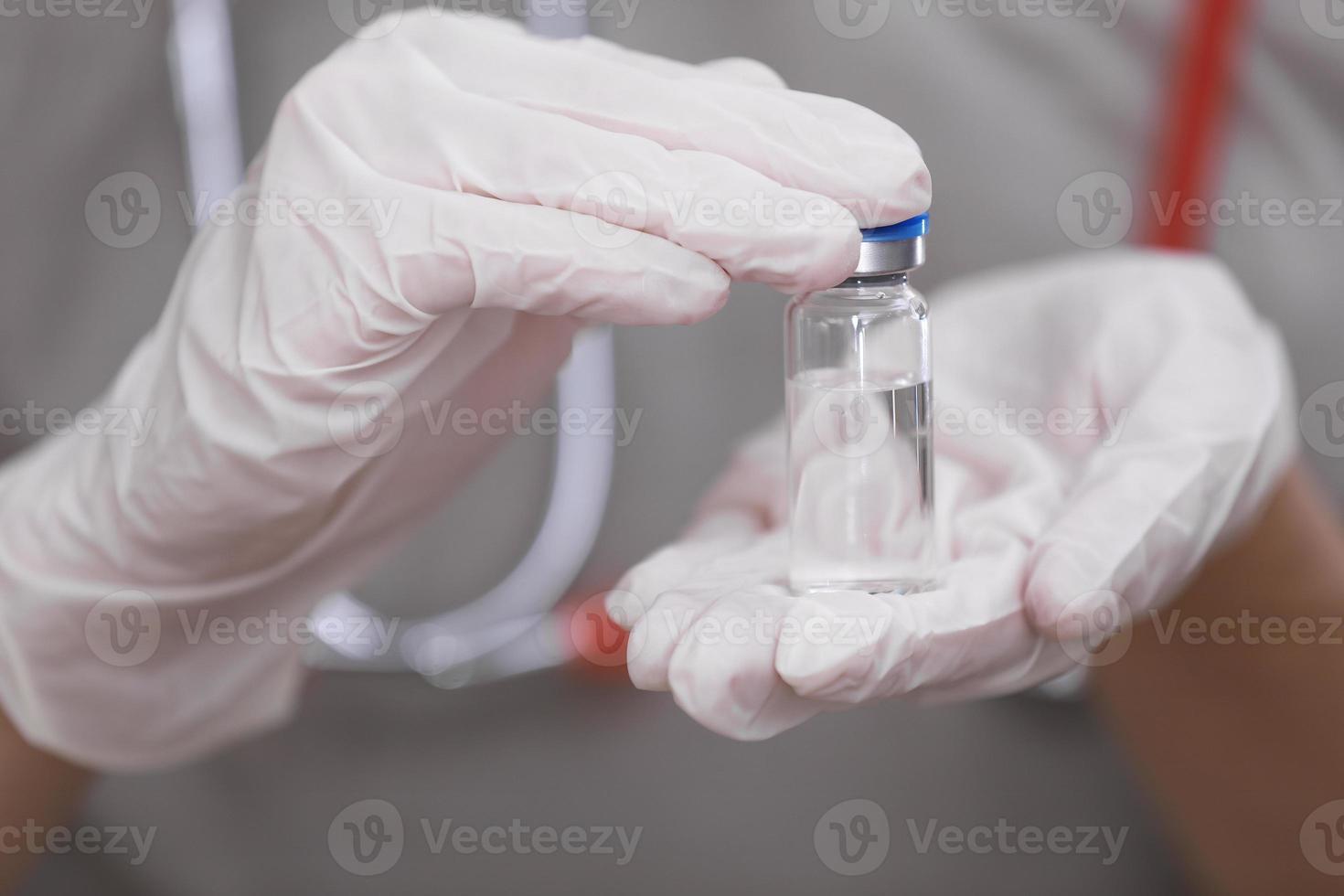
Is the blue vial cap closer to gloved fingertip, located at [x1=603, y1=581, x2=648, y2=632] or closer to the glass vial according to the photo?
the glass vial

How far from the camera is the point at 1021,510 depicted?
93 centimetres

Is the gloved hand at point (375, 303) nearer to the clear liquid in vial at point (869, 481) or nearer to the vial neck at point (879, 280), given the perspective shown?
the vial neck at point (879, 280)

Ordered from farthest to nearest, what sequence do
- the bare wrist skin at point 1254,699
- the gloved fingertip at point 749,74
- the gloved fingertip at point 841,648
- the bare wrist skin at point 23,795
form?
the bare wrist skin at point 1254,699, the bare wrist skin at point 23,795, the gloved fingertip at point 749,74, the gloved fingertip at point 841,648

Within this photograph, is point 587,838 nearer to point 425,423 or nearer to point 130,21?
point 425,423

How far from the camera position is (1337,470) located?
1.38m

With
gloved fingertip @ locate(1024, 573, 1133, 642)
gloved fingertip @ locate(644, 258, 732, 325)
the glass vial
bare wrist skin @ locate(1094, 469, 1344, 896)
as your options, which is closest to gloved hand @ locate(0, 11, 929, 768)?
gloved fingertip @ locate(644, 258, 732, 325)

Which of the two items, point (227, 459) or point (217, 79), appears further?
point (217, 79)

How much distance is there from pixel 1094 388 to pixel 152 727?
3.08 ft

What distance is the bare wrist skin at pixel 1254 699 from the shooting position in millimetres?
1126

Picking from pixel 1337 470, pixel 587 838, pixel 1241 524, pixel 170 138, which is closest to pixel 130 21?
pixel 170 138

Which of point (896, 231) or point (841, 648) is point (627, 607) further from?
point (896, 231)

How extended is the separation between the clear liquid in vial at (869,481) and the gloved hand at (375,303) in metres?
Answer: 0.16

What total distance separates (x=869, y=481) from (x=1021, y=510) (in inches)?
5.5

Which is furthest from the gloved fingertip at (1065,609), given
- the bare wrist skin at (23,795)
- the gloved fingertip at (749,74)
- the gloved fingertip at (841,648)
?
the bare wrist skin at (23,795)
